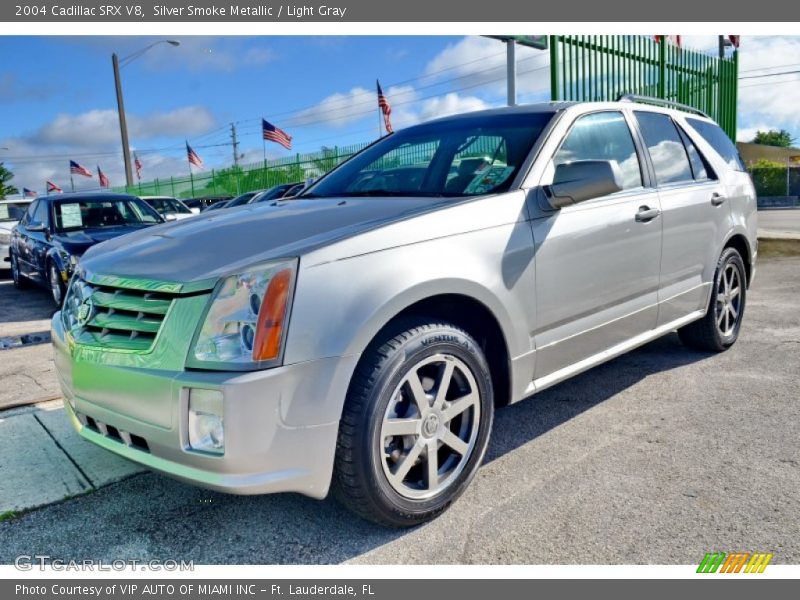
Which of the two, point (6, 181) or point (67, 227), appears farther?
point (6, 181)

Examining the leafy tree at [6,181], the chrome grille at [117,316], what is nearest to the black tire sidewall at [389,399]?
the chrome grille at [117,316]

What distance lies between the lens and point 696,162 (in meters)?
4.53

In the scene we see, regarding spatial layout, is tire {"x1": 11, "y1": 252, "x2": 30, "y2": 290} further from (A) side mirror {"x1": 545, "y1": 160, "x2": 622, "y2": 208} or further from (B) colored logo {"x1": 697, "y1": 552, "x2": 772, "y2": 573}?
(B) colored logo {"x1": 697, "y1": 552, "x2": 772, "y2": 573}

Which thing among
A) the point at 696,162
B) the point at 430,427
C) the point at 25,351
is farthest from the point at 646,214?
the point at 25,351

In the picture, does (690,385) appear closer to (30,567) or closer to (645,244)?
(645,244)

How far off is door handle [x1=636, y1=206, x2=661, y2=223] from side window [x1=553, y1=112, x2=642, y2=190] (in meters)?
0.15

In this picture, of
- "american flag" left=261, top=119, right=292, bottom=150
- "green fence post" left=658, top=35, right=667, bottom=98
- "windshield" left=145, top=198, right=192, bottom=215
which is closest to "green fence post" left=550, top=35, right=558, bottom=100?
"green fence post" left=658, top=35, right=667, bottom=98

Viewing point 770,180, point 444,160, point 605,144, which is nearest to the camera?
point 444,160

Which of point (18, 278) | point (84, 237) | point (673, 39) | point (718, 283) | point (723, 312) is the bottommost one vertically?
point (18, 278)

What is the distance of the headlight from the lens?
2180 millimetres

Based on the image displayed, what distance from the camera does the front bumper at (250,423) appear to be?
2146 mm

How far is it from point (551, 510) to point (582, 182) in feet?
4.81

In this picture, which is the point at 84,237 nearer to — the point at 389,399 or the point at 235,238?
the point at 235,238
